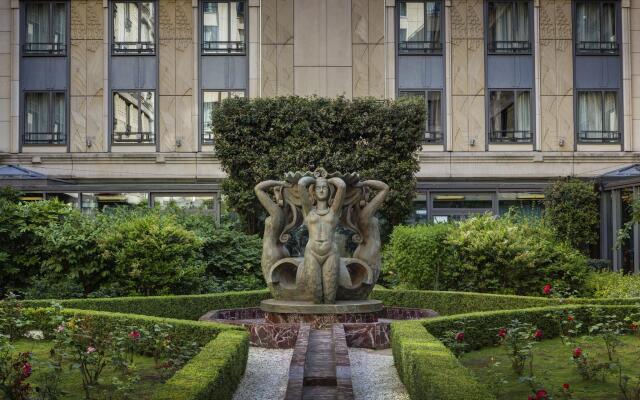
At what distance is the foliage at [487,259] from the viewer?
67.8 feet

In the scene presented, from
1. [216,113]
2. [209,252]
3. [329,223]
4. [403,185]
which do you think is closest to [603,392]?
[329,223]

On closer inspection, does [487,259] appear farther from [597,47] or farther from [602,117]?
[597,47]

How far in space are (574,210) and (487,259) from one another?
1173cm

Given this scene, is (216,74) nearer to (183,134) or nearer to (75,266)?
(183,134)

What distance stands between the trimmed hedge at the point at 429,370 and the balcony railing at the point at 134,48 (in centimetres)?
2446

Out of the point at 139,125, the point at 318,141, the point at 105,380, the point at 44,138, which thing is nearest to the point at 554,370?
the point at 105,380

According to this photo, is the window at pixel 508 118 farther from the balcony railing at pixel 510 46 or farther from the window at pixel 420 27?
the window at pixel 420 27

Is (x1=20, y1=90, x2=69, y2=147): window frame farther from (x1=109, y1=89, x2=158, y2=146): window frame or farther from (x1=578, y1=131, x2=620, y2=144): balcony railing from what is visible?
(x1=578, y1=131, x2=620, y2=144): balcony railing

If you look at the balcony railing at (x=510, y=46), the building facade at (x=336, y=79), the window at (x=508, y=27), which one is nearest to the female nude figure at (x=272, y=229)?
the building facade at (x=336, y=79)

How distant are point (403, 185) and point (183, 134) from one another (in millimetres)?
9981

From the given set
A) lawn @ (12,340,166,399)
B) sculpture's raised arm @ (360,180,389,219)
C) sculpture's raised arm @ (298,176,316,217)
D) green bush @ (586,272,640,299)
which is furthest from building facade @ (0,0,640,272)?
lawn @ (12,340,166,399)

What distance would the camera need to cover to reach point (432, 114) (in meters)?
34.5

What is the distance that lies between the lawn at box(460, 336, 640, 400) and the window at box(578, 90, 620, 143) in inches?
827

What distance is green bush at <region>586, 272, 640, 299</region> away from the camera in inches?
725
